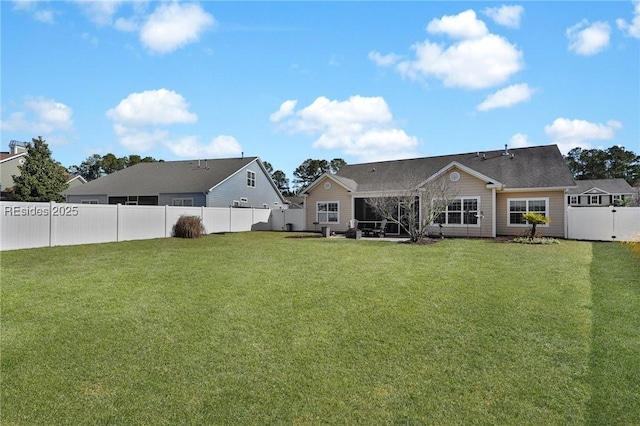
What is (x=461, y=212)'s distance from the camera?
762 inches

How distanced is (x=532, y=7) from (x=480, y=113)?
551cm

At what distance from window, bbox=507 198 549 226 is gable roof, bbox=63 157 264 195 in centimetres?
1918

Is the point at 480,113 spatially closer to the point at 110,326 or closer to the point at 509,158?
the point at 509,158

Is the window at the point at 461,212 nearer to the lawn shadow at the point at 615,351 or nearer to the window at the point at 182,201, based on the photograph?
the lawn shadow at the point at 615,351

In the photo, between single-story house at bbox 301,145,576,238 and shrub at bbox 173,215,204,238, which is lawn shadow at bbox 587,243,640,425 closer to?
single-story house at bbox 301,145,576,238

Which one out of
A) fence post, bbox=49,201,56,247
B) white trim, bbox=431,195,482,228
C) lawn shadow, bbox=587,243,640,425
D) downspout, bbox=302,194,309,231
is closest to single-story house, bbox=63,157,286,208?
downspout, bbox=302,194,309,231

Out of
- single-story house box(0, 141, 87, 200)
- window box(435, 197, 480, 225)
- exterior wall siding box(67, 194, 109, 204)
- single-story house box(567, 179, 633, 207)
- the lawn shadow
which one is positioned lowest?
the lawn shadow

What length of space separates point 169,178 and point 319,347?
28241mm

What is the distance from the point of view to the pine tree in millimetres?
27938

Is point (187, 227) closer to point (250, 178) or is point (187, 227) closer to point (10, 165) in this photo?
point (250, 178)

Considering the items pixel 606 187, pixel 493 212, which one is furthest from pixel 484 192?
pixel 606 187

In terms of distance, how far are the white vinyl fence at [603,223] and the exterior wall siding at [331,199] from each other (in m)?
11.7

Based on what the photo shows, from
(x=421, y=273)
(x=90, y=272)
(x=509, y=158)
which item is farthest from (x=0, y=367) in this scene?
(x=509, y=158)

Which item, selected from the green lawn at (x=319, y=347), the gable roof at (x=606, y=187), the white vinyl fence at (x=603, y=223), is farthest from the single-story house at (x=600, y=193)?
the green lawn at (x=319, y=347)
